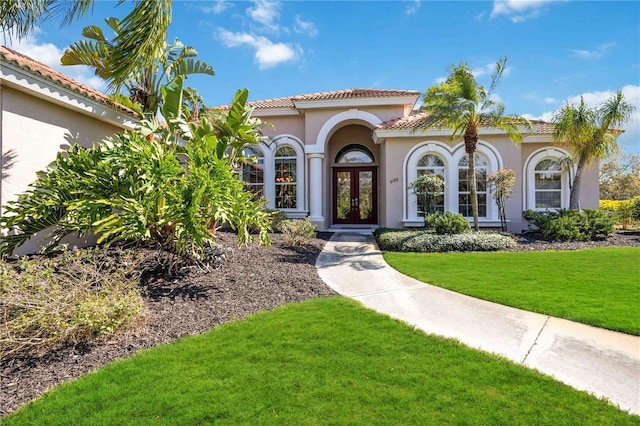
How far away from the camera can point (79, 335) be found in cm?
471

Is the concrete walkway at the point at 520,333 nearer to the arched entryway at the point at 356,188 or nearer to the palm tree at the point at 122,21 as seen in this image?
the palm tree at the point at 122,21

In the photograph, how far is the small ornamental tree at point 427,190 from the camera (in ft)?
49.8

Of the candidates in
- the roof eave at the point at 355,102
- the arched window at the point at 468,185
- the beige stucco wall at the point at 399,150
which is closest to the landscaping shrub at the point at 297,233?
the beige stucco wall at the point at 399,150

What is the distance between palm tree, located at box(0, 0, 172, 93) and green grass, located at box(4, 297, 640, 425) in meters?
5.86

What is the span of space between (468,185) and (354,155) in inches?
277

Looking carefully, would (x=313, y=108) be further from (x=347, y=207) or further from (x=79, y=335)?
(x=79, y=335)

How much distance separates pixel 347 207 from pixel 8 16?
16506 millimetres

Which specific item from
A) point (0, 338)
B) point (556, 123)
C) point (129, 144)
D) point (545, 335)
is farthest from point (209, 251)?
point (556, 123)

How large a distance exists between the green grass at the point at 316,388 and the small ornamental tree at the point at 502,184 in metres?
11.9

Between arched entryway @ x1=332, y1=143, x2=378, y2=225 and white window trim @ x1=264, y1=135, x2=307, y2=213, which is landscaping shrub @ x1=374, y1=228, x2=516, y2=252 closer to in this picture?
white window trim @ x1=264, y1=135, x2=307, y2=213

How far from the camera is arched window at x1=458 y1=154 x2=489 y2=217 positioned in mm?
16375

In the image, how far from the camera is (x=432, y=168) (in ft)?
54.5

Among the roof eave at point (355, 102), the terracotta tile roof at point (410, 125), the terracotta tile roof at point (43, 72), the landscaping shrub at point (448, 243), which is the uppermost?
the roof eave at point (355, 102)

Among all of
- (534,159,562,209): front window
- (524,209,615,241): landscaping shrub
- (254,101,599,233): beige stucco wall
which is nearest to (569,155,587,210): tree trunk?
(524,209,615,241): landscaping shrub
